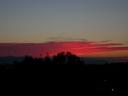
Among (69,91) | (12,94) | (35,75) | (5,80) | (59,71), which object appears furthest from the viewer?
(59,71)

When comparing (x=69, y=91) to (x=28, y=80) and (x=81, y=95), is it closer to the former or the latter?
(x=81, y=95)

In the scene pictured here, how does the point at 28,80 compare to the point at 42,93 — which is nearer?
the point at 42,93

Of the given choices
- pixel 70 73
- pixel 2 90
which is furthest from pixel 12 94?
pixel 70 73

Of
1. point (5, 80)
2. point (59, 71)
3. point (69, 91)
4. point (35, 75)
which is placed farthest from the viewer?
point (59, 71)

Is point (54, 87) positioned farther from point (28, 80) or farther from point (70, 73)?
point (70, 73)

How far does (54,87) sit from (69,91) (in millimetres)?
2296

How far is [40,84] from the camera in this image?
5322 cm

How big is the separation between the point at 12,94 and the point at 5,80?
886 cm

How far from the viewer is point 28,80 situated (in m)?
54.7

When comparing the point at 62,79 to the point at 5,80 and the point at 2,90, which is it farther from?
the point at 2,90

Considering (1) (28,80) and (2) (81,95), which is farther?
(1) (28,80)

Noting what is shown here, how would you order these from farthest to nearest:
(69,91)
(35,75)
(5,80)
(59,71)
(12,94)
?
(59,71)
(35,75)
(5,80)
(69,91)
(12,94)

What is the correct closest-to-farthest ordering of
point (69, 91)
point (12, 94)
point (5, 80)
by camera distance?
point (12, 94)
point (69, 91)
point (5, 80)

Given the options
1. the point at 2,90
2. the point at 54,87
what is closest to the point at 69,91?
the point at 54,87
